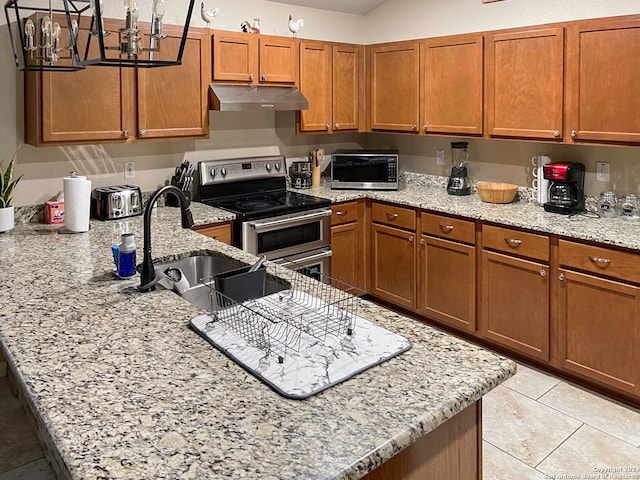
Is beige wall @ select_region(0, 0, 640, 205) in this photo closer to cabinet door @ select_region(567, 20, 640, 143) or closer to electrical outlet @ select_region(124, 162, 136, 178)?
electrical outlet @ select_region(124, 162, 136, 178)

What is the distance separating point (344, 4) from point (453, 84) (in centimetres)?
129

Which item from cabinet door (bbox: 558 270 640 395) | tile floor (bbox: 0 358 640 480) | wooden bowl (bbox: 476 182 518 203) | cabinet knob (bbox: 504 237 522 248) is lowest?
tile floor (bbox: 0 358 640 480)

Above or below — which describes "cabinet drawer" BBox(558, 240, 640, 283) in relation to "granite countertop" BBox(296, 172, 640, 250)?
below

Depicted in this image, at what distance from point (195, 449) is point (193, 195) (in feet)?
10.5

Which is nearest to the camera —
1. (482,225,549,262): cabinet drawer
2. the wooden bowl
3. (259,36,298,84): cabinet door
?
(482,225,549,262): cabinet drawer

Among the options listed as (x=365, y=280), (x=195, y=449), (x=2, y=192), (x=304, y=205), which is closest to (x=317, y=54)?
(x=304, y=205)

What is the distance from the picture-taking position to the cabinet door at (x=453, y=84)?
12.7 ft

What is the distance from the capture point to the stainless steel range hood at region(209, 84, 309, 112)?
3734 millimetres

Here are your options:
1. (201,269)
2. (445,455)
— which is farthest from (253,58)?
(445,455)

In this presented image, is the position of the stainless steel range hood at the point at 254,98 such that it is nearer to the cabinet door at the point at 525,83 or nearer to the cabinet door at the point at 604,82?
the cabinet door at the point at 525,83

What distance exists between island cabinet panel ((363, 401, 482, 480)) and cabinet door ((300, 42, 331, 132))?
3.24 meters

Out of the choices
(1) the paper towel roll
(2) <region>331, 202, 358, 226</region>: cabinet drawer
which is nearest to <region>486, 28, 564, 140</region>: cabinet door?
(2) <region>331, 202, 358, 226</region>: cabinet drawer

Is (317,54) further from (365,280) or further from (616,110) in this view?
(616,110)

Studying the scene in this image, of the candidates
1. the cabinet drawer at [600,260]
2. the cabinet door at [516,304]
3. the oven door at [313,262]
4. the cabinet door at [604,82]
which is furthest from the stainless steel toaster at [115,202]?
the cabinet door at [604,82]
